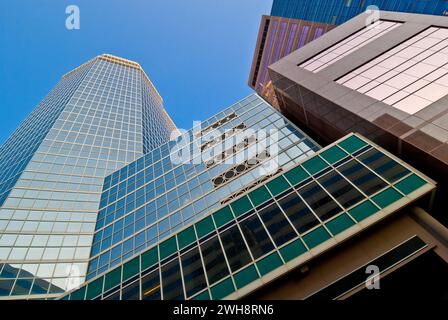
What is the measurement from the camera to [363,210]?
15.3 metres

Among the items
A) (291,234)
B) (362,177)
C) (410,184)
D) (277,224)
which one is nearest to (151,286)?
(277,224)

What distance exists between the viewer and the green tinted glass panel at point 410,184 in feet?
49.3

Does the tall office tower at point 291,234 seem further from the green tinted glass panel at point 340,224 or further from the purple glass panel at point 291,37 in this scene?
the purple glass panel at point 291,37

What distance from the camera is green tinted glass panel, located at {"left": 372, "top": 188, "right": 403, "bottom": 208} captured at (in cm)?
1504

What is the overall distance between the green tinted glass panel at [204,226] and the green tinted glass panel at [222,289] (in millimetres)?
4168

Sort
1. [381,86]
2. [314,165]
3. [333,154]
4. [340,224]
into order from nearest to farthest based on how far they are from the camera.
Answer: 1. [340,224]
2. [314,165]
3. [333,154]
4. [381,86]

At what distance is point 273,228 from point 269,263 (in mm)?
2226

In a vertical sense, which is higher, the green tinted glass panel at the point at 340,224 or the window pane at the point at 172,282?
the window pane at the point at 172,282

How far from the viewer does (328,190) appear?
56.8 ft

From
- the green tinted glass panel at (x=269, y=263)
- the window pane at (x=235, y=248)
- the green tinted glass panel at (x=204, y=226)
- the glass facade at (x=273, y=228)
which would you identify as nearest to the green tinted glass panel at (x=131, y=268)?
the glass facade at (x=273, y=228)

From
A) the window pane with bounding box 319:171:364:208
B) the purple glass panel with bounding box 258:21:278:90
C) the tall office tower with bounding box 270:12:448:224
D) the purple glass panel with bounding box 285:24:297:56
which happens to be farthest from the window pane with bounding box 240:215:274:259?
the purple glass panel with bounding box 258:21:278:90

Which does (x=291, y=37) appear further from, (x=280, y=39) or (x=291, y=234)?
(x=291, y=234)

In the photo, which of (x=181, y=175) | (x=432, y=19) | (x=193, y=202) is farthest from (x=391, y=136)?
(x=181, y=175)

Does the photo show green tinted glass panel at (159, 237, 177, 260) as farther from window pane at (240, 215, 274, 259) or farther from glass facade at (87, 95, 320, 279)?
window pane at (240, 215, 274, 259)
